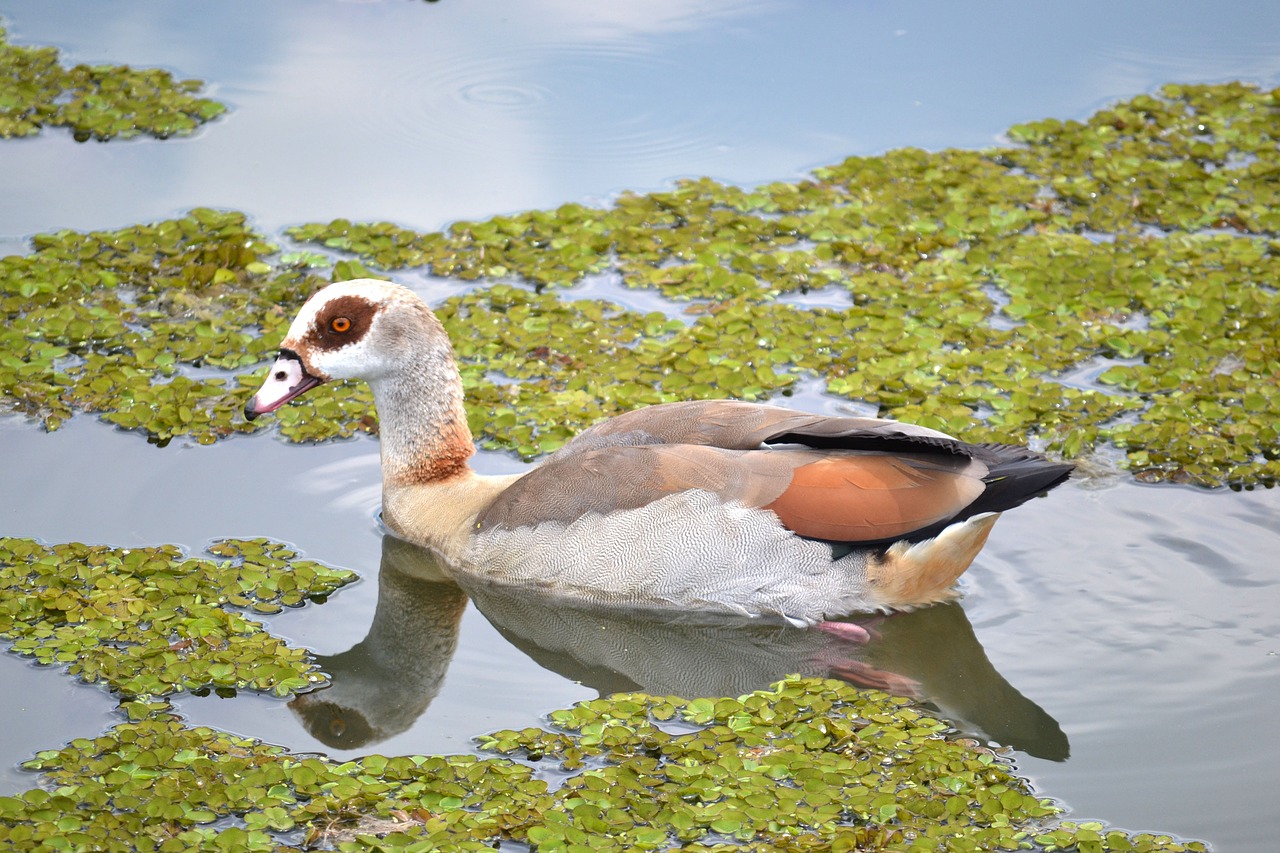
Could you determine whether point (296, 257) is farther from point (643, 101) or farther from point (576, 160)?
point (643, 101)

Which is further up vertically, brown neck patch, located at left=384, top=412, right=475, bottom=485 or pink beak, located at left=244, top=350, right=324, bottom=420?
pink beak, located at left=244, top=350, right=324, bottom=420

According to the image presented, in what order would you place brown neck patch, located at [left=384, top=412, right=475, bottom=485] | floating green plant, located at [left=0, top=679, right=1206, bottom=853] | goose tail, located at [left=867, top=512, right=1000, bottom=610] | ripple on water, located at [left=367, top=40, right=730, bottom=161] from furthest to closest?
1. ripple on water, located at [left=367, top=40, right=730, bottom=161]
2. brown neck patch, located at [left=384, top=412, right=475, bottom=485]
3. goose tail, located at [left=867, top=512, right=1000, bottom=610]
4. floating green plant, located at [left=0, top=679, right=1206, bottom=853]

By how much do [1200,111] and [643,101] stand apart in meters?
3.90

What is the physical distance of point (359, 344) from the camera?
6.51 metres

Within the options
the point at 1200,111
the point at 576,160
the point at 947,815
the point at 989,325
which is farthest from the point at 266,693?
the point at 1200,111

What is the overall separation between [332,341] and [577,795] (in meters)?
2.56

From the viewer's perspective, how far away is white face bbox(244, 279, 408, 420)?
650cm

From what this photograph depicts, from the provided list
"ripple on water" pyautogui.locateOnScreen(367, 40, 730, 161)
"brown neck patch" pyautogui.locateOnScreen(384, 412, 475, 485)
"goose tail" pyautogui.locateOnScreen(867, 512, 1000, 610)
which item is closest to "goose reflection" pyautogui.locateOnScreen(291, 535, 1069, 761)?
"goose tail" pyautogui.locateOnScreen(867, 512, 1000, 610)

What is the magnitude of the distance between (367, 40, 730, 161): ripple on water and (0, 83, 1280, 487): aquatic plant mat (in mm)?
1082

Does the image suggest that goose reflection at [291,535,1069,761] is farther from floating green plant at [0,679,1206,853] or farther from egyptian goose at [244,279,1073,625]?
floating green plant at [0,679,1206,853]

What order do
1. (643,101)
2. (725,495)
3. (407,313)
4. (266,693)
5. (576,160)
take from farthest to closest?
1. (643,101)
2. (576,160)
3. (407,313)
4. (725,495)
5. (266,693)

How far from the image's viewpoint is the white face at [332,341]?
6.50 m

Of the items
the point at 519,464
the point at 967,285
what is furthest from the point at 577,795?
the point at 967,285

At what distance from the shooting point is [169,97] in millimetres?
10375
